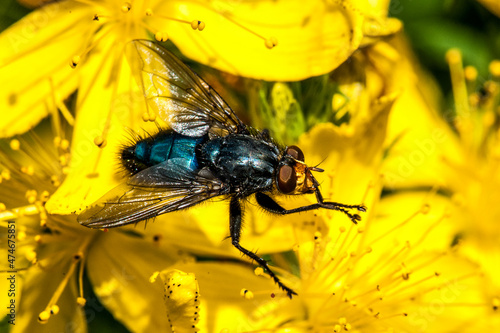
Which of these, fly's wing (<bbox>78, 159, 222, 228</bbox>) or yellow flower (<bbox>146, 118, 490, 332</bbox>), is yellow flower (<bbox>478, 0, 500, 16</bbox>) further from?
fly's wing (<bbox>78, 159, 222, 228</bbox>)

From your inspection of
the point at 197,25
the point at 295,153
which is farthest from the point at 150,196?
the point at 197,25

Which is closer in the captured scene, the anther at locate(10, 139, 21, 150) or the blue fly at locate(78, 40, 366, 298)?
the blue fly at locate(78, 40, 366, 298)

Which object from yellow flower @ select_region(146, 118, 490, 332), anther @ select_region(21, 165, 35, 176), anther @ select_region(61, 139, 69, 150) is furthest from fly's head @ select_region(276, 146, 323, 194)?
anther @ select_region(21, 165, 35, 176)

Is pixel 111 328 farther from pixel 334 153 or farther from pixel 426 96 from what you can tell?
pixel 426 96

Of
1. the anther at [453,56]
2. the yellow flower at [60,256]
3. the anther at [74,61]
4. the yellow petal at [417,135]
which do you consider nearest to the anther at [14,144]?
the yellow flower at [60,256]

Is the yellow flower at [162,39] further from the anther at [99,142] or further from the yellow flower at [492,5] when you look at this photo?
the yellow flower at [492,5]

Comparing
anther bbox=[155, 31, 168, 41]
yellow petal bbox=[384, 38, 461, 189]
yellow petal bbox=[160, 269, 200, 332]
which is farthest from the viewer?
yellow petal bbox=[384, 38, 461, 189]

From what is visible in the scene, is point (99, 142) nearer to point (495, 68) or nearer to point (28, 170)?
point (28, 170)

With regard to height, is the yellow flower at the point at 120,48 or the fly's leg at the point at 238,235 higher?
the yellow flower at the point at 120,48
